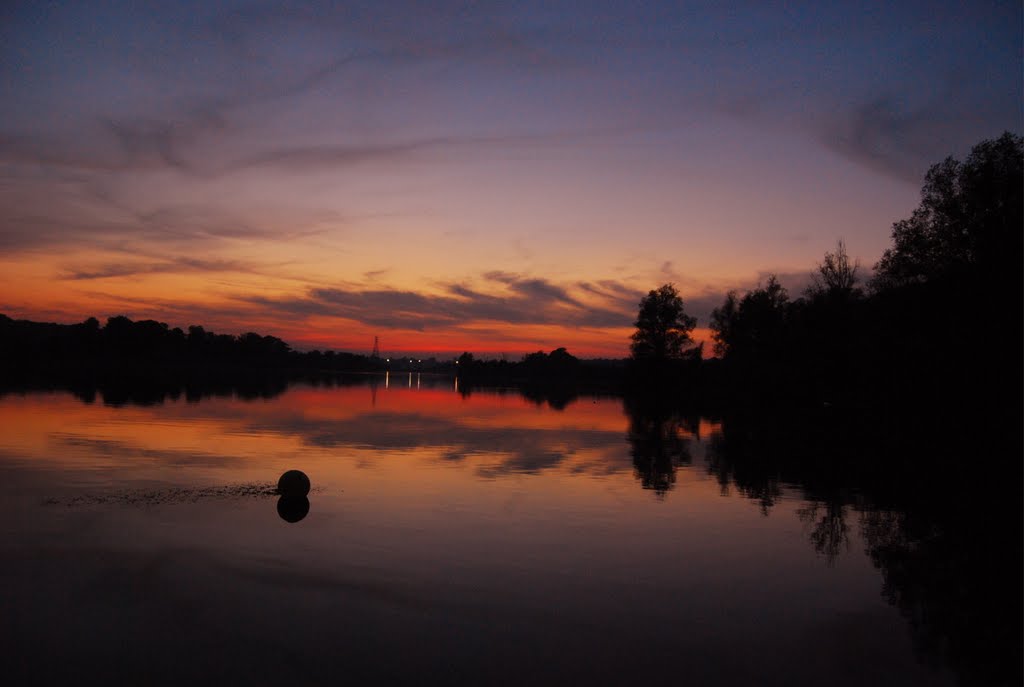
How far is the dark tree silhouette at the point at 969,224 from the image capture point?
4559 centimetres

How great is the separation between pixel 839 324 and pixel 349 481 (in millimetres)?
66646

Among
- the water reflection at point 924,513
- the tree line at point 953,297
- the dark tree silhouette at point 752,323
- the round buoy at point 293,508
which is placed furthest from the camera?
the dark tree silhouette at point 752,323

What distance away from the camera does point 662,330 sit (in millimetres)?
135625

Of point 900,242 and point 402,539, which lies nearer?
point 402,539

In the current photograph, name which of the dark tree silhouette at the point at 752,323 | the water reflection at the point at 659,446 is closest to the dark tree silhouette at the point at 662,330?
the dark tree silhouette at the point at 752,323

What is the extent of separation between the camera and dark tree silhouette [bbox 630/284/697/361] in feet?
442

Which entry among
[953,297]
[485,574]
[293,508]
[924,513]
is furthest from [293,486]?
[953,297]

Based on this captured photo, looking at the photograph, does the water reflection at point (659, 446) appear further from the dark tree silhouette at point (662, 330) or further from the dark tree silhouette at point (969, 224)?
the dark tree silhouette at point (662, 330)

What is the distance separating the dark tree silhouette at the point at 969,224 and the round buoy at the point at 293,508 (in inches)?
1696

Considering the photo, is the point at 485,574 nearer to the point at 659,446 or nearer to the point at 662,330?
the point at 659,446

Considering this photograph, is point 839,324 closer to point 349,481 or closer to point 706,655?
point 349,481

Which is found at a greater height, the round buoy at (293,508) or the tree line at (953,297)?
the tree line at (953,297)

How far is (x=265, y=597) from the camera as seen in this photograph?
13773 millimetres

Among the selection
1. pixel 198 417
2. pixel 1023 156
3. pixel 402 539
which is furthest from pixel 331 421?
pixel 1023 156
